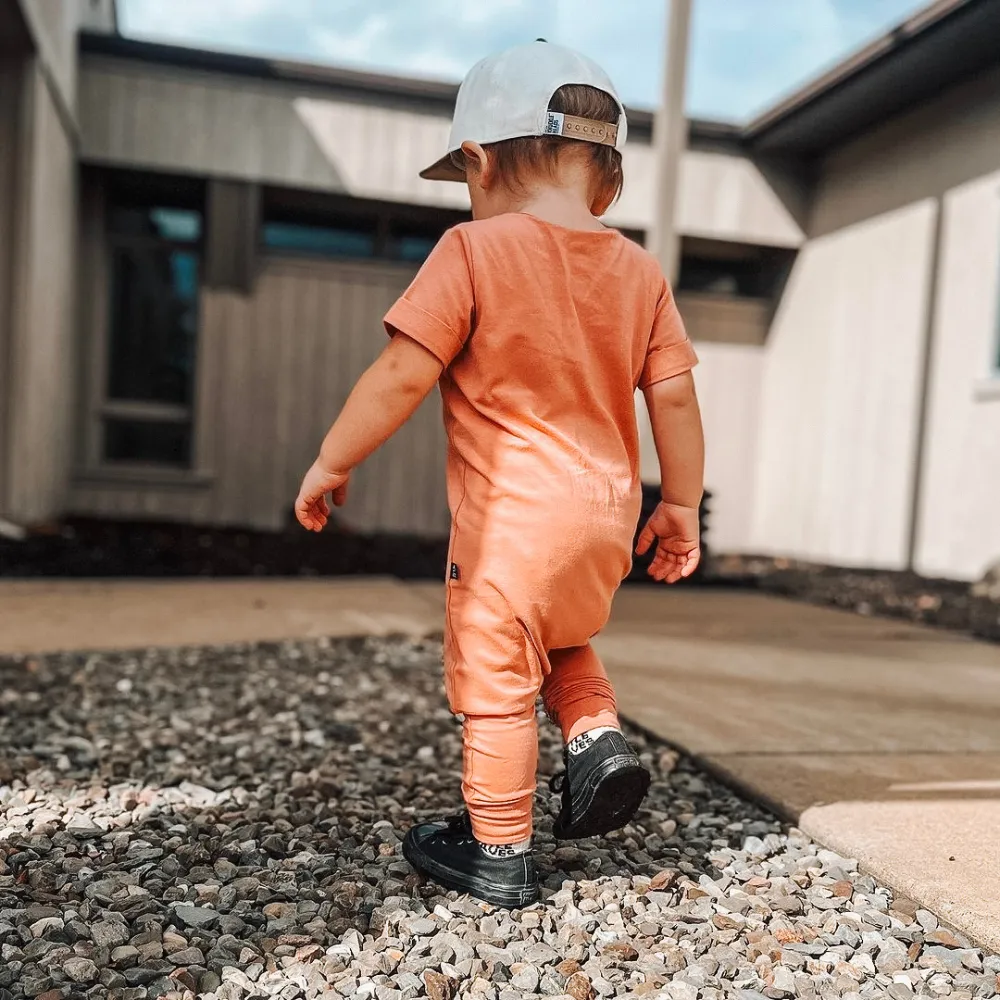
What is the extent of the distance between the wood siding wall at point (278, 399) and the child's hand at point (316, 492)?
244 inches

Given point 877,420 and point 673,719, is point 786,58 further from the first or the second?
point 673,719

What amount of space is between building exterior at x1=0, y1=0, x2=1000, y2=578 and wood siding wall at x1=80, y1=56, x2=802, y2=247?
17 millimetres

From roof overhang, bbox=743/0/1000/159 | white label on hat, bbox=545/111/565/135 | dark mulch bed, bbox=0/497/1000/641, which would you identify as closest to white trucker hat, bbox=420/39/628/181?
white label on hat, bbox=545/111/565/135

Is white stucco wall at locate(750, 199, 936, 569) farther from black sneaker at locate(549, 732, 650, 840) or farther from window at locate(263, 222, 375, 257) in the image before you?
black sneaker at locate(549, 732, 650, 840)

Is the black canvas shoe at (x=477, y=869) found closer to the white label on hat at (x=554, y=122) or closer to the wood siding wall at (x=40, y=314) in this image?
the white label on hat at (x=554, y=122)

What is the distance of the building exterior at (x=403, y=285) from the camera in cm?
643

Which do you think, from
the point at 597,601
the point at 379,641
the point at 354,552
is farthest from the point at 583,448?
the point at 354,552

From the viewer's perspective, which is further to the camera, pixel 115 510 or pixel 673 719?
pixel 115 510

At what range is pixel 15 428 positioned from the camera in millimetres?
5359

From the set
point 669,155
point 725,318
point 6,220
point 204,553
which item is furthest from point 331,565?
point 725,318

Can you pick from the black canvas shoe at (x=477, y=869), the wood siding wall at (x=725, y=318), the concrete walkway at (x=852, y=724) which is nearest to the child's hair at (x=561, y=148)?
the black canvas shoe at (x=477, y=869)

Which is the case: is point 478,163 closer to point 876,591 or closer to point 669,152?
point 669,152

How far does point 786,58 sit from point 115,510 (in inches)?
231

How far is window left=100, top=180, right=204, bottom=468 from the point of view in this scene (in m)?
7.46
